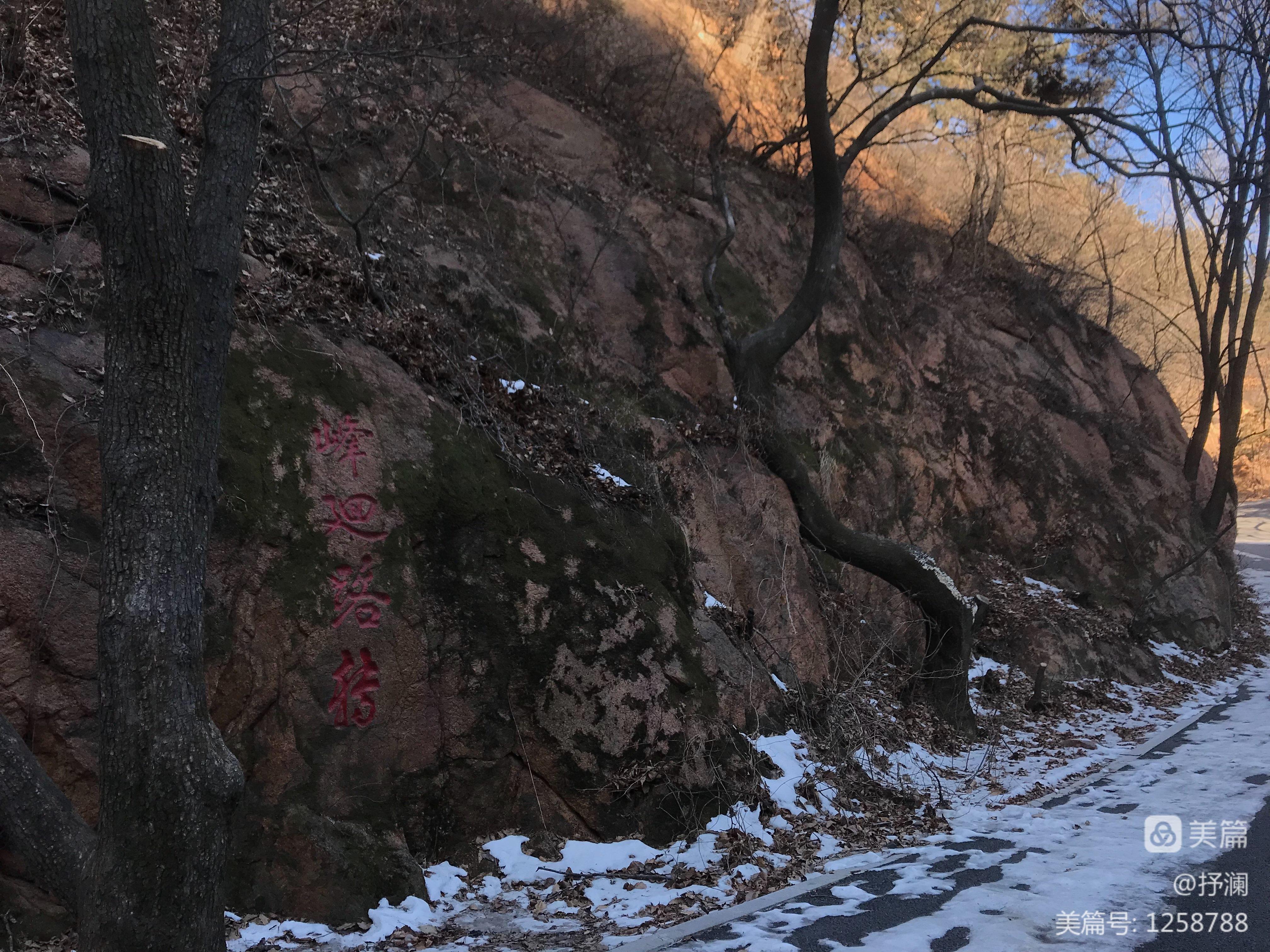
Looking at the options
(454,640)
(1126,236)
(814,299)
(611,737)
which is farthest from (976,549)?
(1126,236)

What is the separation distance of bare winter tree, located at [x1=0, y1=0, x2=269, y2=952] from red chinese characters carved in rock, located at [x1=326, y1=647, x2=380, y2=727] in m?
1.61

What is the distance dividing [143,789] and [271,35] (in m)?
3.60

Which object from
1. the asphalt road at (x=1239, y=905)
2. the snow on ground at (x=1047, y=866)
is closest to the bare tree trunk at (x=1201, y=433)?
the snow on ground at (x=1047, y=866)

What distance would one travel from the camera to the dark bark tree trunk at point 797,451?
947 cm

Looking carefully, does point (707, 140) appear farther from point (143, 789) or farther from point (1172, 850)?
point (143, 789)

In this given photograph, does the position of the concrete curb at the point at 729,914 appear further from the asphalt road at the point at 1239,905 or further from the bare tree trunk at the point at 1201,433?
the bare tree trunk at the point at 1201,433

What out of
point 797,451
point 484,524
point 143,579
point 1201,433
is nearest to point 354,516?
point 484,524

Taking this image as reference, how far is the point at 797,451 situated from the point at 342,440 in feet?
21.1

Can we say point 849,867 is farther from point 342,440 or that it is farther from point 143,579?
point 143,579

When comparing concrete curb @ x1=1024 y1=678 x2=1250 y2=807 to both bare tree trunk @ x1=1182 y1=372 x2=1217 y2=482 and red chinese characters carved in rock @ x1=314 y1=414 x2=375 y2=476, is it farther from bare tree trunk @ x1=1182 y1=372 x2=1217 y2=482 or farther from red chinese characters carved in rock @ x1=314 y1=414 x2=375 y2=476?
bare tree trunk @ x1=1182 y1=372 x2=1217 y2=482

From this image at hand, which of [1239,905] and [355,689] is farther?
[355,689]

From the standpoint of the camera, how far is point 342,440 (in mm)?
6020

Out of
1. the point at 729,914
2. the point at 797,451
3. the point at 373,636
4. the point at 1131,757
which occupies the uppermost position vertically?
the point at 797,451

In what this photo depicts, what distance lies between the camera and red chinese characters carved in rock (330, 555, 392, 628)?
554 cm
